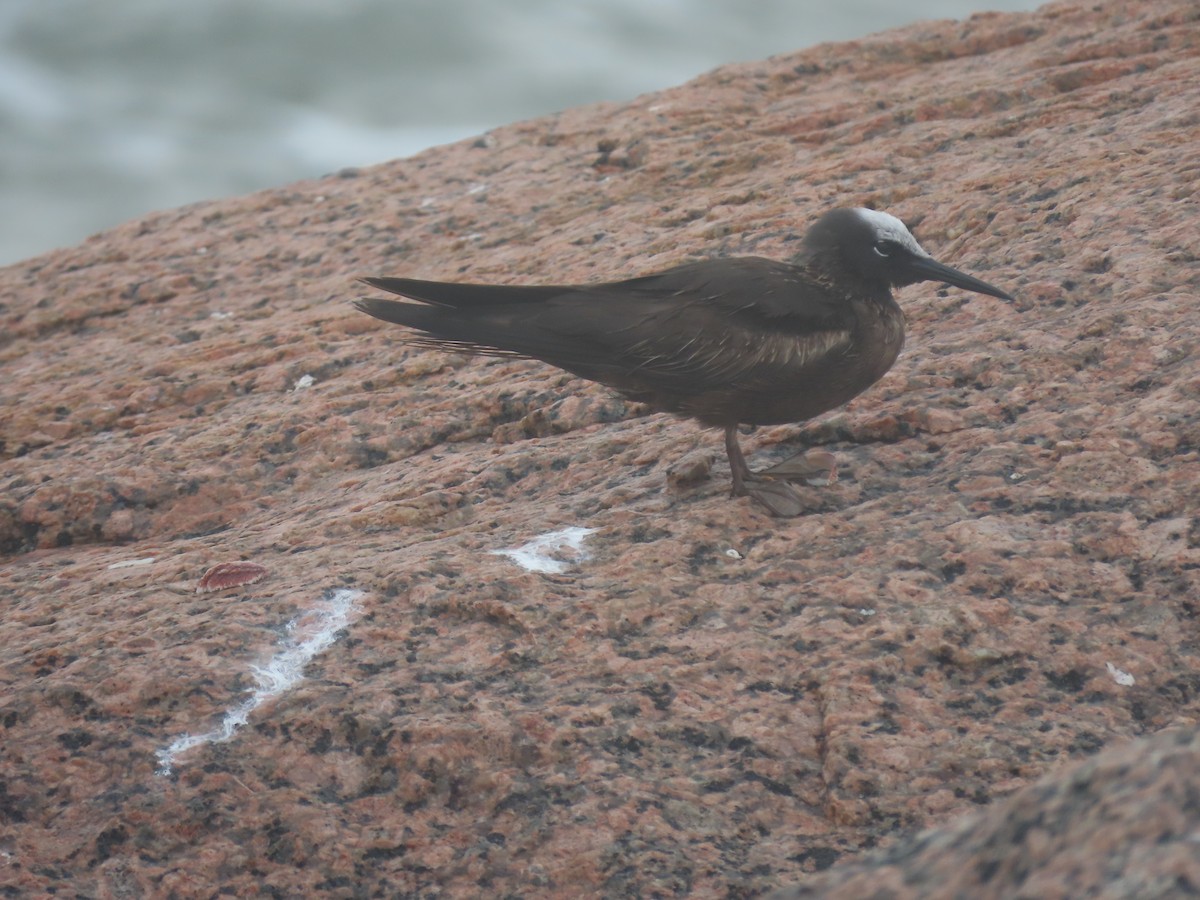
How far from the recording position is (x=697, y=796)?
9.48 feet

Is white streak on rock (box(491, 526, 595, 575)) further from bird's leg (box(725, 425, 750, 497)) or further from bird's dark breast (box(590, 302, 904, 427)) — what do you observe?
bird's dark breast (box(590, 302, 904, 427))

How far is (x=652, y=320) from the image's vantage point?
4.29 meters

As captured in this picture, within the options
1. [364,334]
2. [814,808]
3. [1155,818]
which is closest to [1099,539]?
[814,808]

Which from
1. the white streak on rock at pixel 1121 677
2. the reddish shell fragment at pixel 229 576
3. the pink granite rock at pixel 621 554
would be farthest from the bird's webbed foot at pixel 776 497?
the reddish shell fragment at pixel 229 576

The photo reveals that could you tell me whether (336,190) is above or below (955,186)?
above

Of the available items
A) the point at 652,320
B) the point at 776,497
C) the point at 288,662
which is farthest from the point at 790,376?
the point at 288,662

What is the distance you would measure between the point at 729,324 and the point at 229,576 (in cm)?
178

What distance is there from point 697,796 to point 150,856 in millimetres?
1229

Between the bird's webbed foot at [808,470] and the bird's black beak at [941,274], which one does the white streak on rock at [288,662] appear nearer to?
the bird's webbed foot at [808,470]

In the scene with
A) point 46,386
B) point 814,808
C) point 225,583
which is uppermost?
point 46,386

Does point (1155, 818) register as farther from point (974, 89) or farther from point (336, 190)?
point (336, 190)

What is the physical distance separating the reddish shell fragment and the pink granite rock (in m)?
0.08

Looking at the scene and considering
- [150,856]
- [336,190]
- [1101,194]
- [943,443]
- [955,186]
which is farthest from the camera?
[336,190]

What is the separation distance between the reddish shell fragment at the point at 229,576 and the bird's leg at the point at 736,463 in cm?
150
